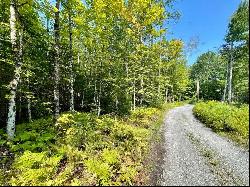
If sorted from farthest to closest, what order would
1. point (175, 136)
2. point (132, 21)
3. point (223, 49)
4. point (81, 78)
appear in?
point (223, 49), point (81, 78), point (132, 21), point (175, 136)

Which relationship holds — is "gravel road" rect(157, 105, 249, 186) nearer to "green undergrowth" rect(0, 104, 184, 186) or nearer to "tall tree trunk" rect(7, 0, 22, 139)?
"green undergrowth" rect(0, 104, 184, 186)

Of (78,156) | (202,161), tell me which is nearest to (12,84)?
(78,156)

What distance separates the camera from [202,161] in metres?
11.0

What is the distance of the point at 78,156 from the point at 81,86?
1960cm

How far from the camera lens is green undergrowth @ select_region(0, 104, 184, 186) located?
8.85 m

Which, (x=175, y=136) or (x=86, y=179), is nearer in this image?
(x=86, y=179)

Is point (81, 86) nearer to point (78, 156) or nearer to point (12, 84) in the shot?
point (12, 84)

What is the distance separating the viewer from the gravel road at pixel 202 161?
9023mm

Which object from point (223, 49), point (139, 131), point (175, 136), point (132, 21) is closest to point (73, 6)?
point (132, 21)

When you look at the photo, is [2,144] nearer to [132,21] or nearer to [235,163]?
[235,163]

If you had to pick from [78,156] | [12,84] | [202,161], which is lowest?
Result: [202,161]

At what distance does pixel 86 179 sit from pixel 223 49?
1204 inches

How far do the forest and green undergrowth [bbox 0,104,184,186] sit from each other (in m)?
0.04

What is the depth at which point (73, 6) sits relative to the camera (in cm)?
1788
